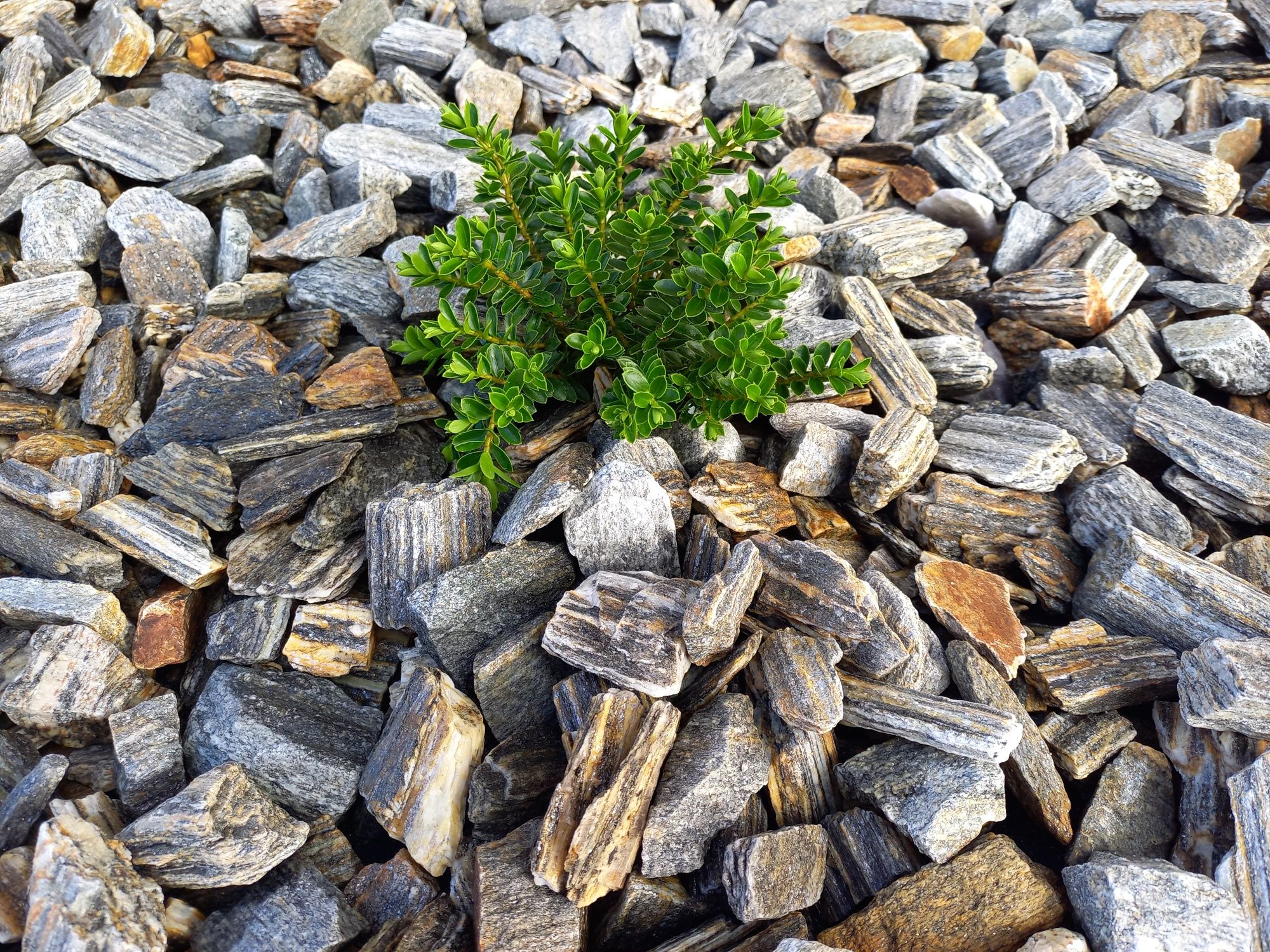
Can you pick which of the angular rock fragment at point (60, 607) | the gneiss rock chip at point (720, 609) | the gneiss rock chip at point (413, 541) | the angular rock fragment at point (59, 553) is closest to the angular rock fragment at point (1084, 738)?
the gneiss rock chip at point (720, 609)

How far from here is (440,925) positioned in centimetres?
206

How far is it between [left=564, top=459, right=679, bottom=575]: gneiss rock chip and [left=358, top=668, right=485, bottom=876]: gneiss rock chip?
1.81ft

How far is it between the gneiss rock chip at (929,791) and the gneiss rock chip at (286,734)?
1312 millimetres

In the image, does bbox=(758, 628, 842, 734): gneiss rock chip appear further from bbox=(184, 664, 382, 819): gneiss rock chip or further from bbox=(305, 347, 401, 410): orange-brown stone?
bbox=(305, 347, 401, 410): orange-brown stone

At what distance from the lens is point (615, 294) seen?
2648mm

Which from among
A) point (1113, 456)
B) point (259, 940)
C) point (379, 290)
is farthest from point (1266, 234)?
point (259, 940)

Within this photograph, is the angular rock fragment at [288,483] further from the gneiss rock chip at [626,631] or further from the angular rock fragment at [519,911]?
the angular rock fragment at [519,911]

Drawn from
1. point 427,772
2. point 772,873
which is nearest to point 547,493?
point 427,772

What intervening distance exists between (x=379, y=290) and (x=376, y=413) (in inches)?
26.3

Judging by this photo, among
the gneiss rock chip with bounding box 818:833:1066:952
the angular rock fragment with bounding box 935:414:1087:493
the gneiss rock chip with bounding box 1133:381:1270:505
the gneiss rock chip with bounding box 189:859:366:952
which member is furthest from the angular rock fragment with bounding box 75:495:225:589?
the gneiss rock chip with bounding box 1133:381:1270:505

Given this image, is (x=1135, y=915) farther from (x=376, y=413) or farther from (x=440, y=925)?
(x=376, y=413)

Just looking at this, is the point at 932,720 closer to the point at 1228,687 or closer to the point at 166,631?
the point at 1228,687

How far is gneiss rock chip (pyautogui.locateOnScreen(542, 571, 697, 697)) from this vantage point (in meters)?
2.20

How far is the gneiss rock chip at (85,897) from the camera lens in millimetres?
1790
